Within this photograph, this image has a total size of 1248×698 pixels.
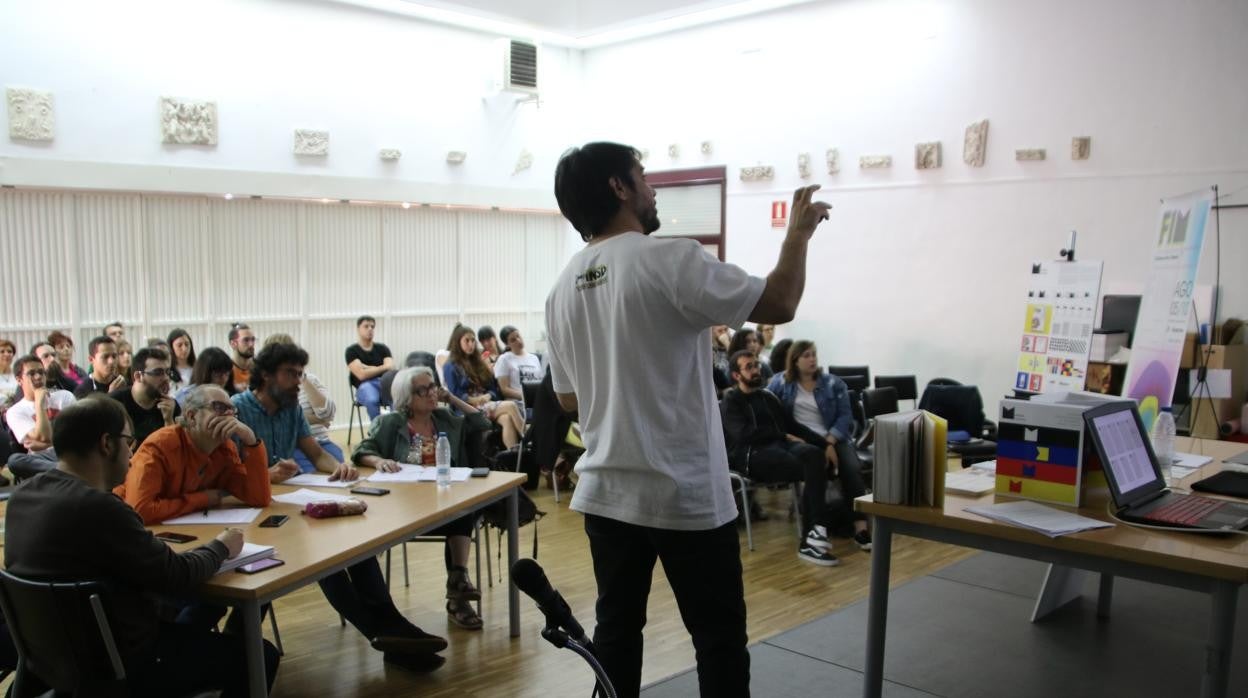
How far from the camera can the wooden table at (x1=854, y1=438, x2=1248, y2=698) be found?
234cm

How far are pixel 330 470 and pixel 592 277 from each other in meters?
2.57

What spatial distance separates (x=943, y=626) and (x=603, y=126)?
8592 millimetres

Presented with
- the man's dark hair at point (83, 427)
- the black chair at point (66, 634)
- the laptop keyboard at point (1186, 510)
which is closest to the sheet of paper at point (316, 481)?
the man's dark hair at point (83, 427)

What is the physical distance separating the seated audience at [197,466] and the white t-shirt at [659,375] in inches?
73.6

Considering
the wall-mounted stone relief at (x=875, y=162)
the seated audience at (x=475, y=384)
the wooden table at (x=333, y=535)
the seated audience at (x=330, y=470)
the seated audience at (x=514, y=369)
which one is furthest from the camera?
the wall-mounted stone relief at (x=875, y=162)

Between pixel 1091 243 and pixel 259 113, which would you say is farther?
pixel 259 113

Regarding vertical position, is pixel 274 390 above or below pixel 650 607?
above

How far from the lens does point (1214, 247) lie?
7027 millimetres

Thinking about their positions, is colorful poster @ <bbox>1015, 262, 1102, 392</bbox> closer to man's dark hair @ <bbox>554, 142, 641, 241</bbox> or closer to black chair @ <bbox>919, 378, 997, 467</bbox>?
black chair @ <bbox>919, 378, 997, 467</bbox>

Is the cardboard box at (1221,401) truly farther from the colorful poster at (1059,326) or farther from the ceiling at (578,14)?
the ceiling at (578,14)

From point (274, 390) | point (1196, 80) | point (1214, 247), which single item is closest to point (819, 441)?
point (274, 390)

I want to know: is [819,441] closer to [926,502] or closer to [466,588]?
[466,588]

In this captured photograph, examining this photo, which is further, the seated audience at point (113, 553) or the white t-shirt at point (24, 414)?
the white t-shirt at point (24, 414)

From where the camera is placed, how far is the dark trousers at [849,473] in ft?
19.0
